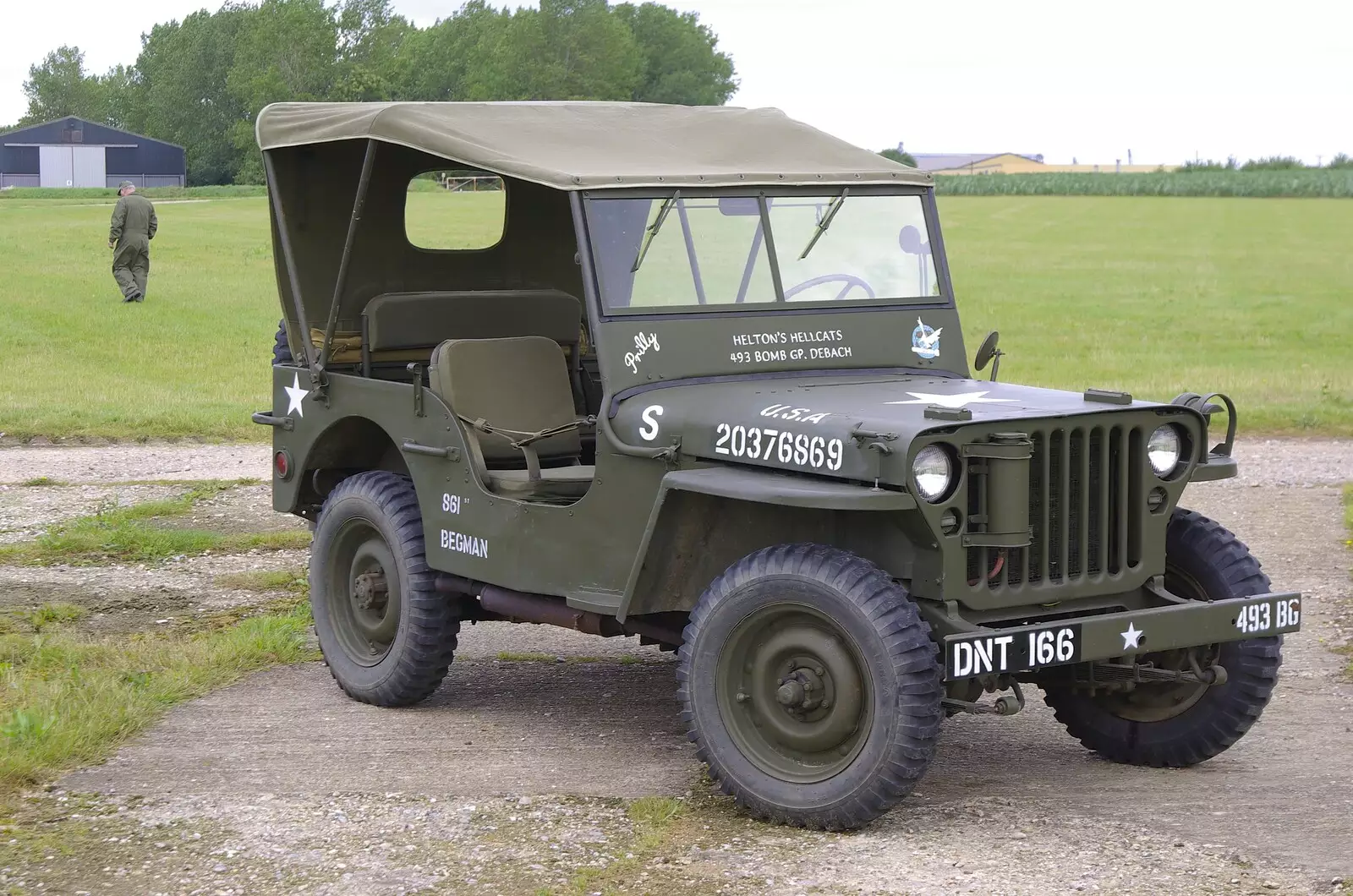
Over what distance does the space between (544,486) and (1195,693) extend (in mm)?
2383

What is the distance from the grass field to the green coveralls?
1.01 feet

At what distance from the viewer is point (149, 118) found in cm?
10550

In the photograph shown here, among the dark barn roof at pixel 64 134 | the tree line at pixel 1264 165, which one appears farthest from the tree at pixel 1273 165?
the dark barn roof at pixel 64 134

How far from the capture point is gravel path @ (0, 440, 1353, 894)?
4.91m

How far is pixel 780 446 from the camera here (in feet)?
18.0

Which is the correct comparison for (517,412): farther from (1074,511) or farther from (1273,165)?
(1273,165)

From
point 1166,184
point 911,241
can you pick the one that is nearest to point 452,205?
point 911,241

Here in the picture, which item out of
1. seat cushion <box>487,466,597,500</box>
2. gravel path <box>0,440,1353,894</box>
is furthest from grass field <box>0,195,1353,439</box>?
gravel path <box>0,440,1353,894</box>

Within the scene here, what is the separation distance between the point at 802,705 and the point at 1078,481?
1.08m

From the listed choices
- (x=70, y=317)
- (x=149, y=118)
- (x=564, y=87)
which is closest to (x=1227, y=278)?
(x=70, y=317)

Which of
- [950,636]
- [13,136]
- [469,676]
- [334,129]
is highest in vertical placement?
[13,136]

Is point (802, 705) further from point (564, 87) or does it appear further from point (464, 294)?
point (564, 87)

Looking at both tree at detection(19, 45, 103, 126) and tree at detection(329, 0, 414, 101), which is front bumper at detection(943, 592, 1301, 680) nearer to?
tree at detection(329, 0, 414, 101)

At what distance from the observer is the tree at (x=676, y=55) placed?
104000mm
